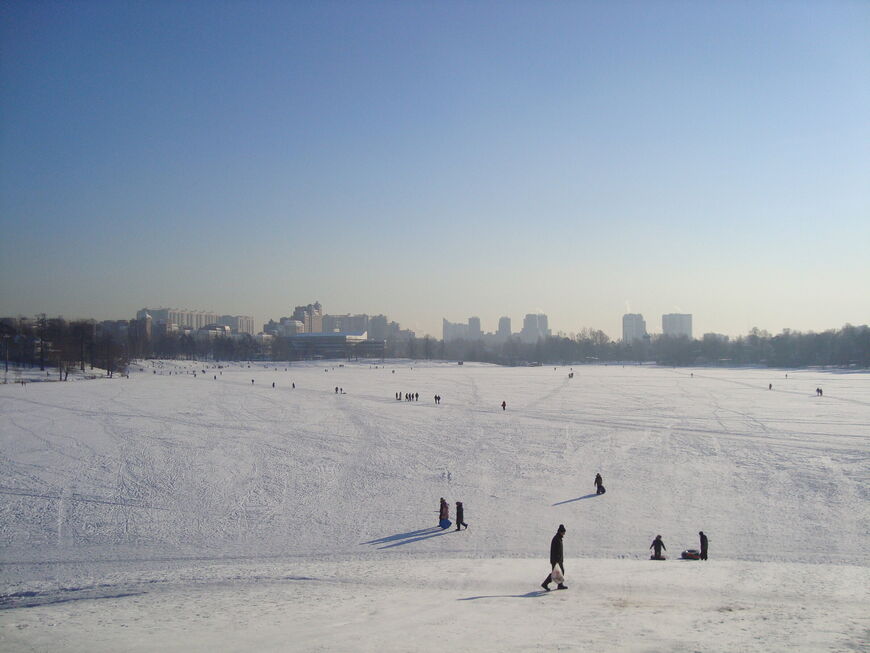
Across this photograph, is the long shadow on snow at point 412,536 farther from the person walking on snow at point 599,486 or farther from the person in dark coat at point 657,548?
the person walking on snow at point 599,486

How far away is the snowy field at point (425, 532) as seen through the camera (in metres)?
8.00

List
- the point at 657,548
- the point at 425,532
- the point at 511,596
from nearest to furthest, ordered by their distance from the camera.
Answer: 1. the point at 511,596
2. the point at 657,548
3. the point at 425,532

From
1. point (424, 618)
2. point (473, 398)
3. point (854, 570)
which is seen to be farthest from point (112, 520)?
point (473, 398)

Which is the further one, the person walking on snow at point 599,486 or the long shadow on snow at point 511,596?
the person walking on snow at point 599,486

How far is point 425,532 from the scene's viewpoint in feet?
47.2

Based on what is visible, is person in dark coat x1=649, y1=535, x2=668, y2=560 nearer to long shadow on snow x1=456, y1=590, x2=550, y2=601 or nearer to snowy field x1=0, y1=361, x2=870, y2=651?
snowy field x1=0, y1=361, x2=870, y2=651

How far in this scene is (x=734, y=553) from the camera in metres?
12.7

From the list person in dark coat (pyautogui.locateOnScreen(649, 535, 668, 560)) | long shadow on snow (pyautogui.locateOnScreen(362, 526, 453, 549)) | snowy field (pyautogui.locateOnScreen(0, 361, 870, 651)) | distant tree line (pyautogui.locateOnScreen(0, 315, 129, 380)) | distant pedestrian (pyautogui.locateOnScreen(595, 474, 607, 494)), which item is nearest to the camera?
snowy field (pyautogui.locateOnScreen(0, 361, 870, 651))

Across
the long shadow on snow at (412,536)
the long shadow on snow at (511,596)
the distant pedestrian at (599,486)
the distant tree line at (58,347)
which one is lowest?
the long shadow on snow at (412,536)

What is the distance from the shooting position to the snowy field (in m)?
8.00

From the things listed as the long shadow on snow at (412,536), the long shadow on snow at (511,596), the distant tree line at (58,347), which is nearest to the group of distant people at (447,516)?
the long shadow on snow at (412,536)

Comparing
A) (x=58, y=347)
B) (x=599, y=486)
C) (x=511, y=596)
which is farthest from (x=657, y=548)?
(x=58, y=347)

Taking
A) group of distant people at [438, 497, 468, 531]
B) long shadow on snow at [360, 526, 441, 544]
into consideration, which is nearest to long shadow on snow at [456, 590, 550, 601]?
long shadow on snow at [360, 526, 441, 544]

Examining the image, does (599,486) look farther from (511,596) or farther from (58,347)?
(58,347)
